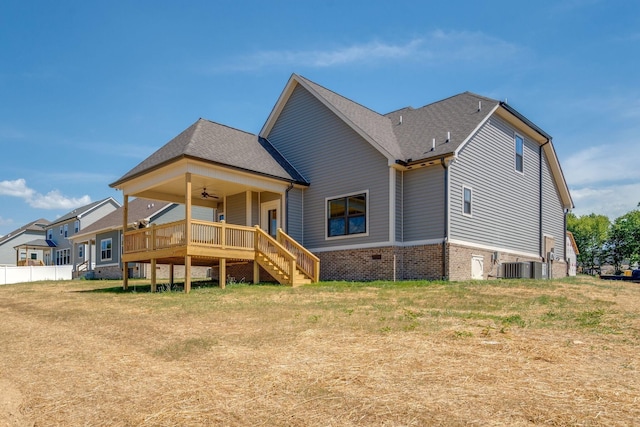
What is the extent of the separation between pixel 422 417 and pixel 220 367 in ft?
9.95

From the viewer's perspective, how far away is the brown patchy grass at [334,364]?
5.02 meters

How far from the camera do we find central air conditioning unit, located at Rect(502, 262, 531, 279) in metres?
19.7

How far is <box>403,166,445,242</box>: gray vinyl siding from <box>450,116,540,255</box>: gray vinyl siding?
421 mm

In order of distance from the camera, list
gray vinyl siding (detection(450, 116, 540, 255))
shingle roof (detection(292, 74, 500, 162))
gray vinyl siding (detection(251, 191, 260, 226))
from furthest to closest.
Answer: gray vinyl siding (detection(251, 191, 260, 226)) < shingle roof (detection(292, 74, 500, 162)) < gray vinyl siding (detection(450, 116, 540, 255))

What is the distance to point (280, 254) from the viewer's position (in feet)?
59.3

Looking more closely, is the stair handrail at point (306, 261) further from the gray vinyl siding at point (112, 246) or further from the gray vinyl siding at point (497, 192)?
the gray vinyl siding at point (112, 246)

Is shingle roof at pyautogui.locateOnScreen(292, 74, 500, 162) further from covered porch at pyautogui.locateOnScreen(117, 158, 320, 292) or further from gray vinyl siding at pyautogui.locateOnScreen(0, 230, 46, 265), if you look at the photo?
gray vinyl siding at pyautogui.locateOnScreen(0, 230, 46, 265)

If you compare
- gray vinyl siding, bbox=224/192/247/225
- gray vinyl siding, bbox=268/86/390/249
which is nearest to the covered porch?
gray vinyl siding, bbox=224/192/247/225

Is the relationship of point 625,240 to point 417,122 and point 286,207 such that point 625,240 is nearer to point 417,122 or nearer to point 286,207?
point 417,122

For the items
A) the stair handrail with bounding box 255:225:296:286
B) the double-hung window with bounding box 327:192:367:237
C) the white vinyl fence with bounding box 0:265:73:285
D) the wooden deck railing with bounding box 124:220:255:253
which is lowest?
the white vinyl fence with bounding box 0:265:73:285

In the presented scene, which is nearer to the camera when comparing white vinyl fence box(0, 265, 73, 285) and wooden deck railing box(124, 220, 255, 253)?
wooden deck railing box(124, 220, 255, 253)

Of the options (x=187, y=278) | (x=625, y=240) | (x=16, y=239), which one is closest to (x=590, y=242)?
(x=625, y=240)

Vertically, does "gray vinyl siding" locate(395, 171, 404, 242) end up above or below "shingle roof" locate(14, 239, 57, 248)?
above

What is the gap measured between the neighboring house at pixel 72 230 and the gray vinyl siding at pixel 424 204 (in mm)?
32321
